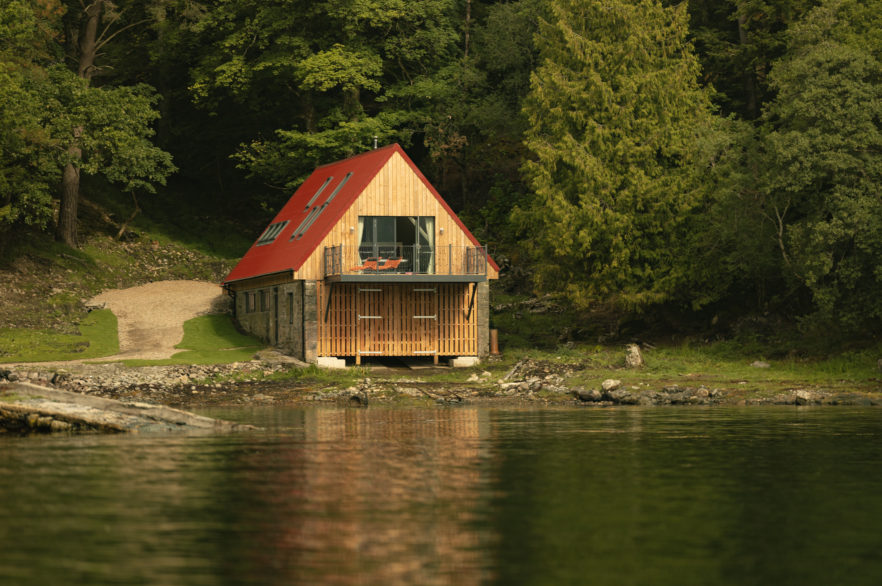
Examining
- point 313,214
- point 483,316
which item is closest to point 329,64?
point 313,214

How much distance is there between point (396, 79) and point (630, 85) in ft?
71.7

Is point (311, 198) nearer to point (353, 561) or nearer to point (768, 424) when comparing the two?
point (768, 424)

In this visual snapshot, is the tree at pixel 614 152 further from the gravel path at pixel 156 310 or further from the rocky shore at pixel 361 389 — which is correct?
the gravel path at pixel 156 310

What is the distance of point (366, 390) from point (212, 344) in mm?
11976

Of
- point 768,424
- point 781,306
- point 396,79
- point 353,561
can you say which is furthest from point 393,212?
point 353,561

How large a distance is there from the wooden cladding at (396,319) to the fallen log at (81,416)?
661 inches

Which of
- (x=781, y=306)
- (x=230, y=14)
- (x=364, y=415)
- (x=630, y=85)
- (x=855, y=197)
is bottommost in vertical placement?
(x=364, y=415)

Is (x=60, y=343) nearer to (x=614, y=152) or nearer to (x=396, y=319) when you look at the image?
(x=396, y=319)

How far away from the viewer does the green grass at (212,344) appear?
44.4 meters

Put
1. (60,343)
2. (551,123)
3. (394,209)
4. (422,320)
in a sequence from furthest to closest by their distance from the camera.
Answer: (551,123)
(60,343)
(422,320)
(394,209)

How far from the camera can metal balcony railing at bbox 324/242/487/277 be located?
45125 millimetres

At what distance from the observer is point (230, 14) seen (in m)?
65.7

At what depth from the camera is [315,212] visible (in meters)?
50.2

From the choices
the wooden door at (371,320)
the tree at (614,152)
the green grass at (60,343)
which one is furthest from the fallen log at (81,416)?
the tree at (614,152)
